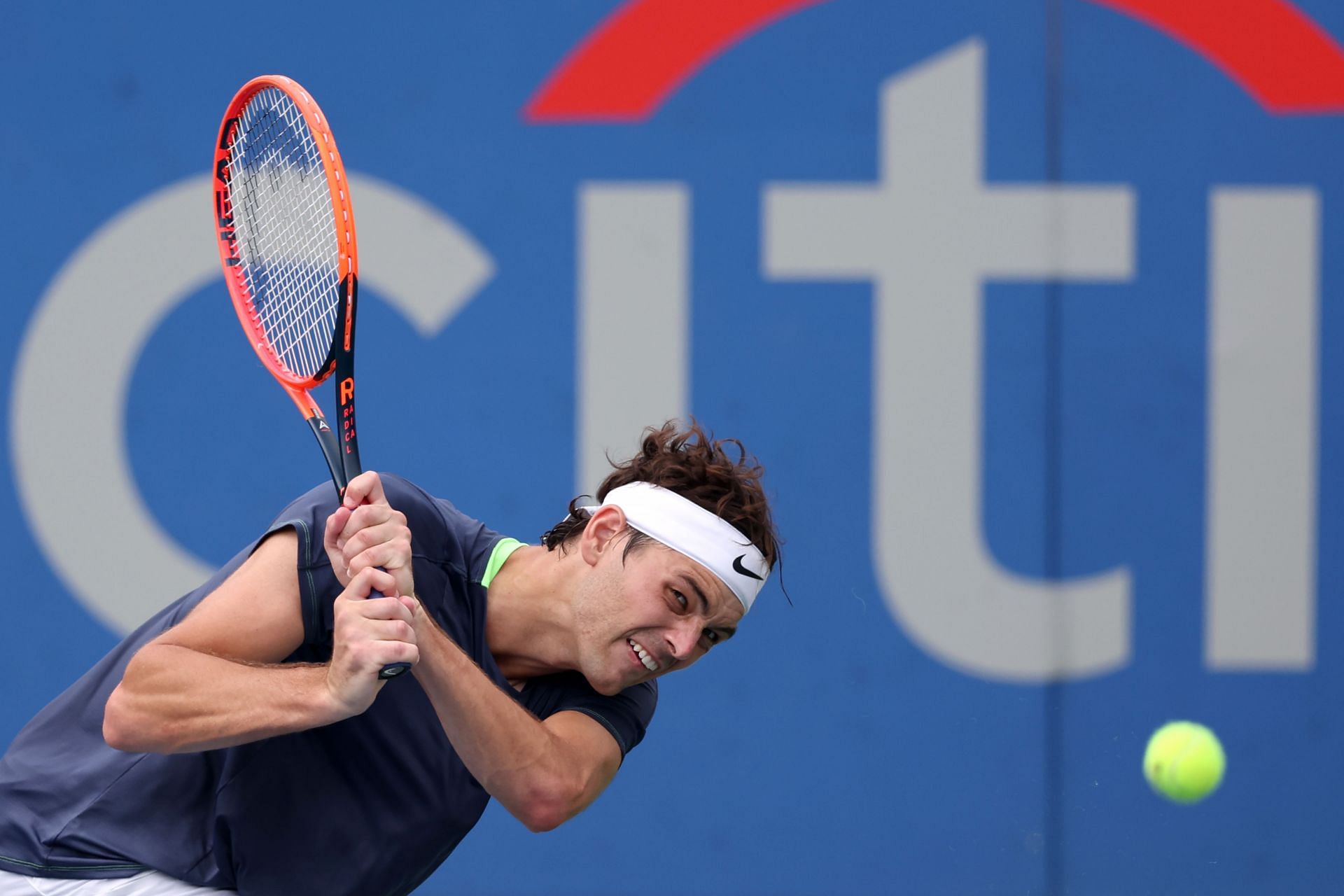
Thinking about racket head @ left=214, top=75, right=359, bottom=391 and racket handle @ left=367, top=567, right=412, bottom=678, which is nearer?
racket handle @ left=367, top=567, right=412, bottom=678

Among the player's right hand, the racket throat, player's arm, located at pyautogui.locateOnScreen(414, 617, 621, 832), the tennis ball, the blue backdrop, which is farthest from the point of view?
the blue backdrop

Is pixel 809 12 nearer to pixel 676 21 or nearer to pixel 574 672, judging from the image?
pixel 676 21

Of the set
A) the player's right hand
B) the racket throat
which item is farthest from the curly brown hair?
the player's right hand

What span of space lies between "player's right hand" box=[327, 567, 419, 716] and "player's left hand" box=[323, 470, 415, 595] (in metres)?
0.03

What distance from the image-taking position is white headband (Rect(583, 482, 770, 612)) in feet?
7.34

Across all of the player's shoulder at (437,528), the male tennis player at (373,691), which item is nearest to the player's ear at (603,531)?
the male tennis player at (373,691)

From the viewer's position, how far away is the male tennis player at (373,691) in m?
1.81

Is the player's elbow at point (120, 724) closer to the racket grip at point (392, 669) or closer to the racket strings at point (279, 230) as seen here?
the racket grip at point (392, 669)


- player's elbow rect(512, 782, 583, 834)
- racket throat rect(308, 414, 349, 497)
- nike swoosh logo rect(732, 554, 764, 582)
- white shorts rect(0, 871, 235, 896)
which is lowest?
white shorts rect(0, 871, 235, 896)

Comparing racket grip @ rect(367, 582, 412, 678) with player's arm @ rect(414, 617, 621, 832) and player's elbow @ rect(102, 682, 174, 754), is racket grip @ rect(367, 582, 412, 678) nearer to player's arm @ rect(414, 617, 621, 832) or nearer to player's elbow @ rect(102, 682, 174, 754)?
player's arm @ rect(414, 617, 621, 832)

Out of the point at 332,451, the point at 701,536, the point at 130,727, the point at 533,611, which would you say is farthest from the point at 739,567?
the point at 130,727

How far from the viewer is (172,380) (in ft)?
12.8

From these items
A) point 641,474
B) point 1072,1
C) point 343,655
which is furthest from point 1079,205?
point 343,655

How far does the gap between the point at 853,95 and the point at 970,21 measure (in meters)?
0.37
